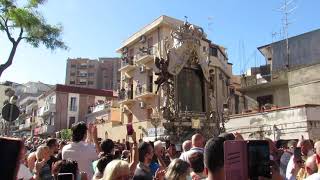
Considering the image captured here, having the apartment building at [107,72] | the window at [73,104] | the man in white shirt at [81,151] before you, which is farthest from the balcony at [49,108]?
the man in white shirt at [81,151]

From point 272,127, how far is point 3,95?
57.1 feet

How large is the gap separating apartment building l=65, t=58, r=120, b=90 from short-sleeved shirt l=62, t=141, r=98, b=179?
81018mm

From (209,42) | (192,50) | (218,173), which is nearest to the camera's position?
(218,173)

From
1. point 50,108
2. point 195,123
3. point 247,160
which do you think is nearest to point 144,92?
point 50,108

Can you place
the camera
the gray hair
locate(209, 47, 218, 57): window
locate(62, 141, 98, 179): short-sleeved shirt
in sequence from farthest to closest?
locate(209, 47, 218, 57): window → locate(62, 141, 98, 179): short-sleeved shirt → the gray hair → the camera

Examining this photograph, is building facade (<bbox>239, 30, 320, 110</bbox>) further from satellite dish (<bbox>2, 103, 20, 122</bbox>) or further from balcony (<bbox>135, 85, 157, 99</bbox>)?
satellite dish (<bbox>2, 103, 20, 122</bbox>)

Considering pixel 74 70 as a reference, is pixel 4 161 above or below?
below

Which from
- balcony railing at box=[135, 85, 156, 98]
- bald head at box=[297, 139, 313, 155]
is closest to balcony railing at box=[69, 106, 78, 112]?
balcony railing at box=[135, 85, 156, 98]

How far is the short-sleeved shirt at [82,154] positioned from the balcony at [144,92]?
35272 mm

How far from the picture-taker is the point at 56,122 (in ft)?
206

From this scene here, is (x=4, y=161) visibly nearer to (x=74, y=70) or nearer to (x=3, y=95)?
(x=3, y=95)

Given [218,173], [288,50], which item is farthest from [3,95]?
[288,50]

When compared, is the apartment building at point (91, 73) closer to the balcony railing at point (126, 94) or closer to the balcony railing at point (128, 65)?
the balcony railing at point (128, 65)

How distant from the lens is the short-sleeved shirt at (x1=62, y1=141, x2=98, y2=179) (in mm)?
6020
